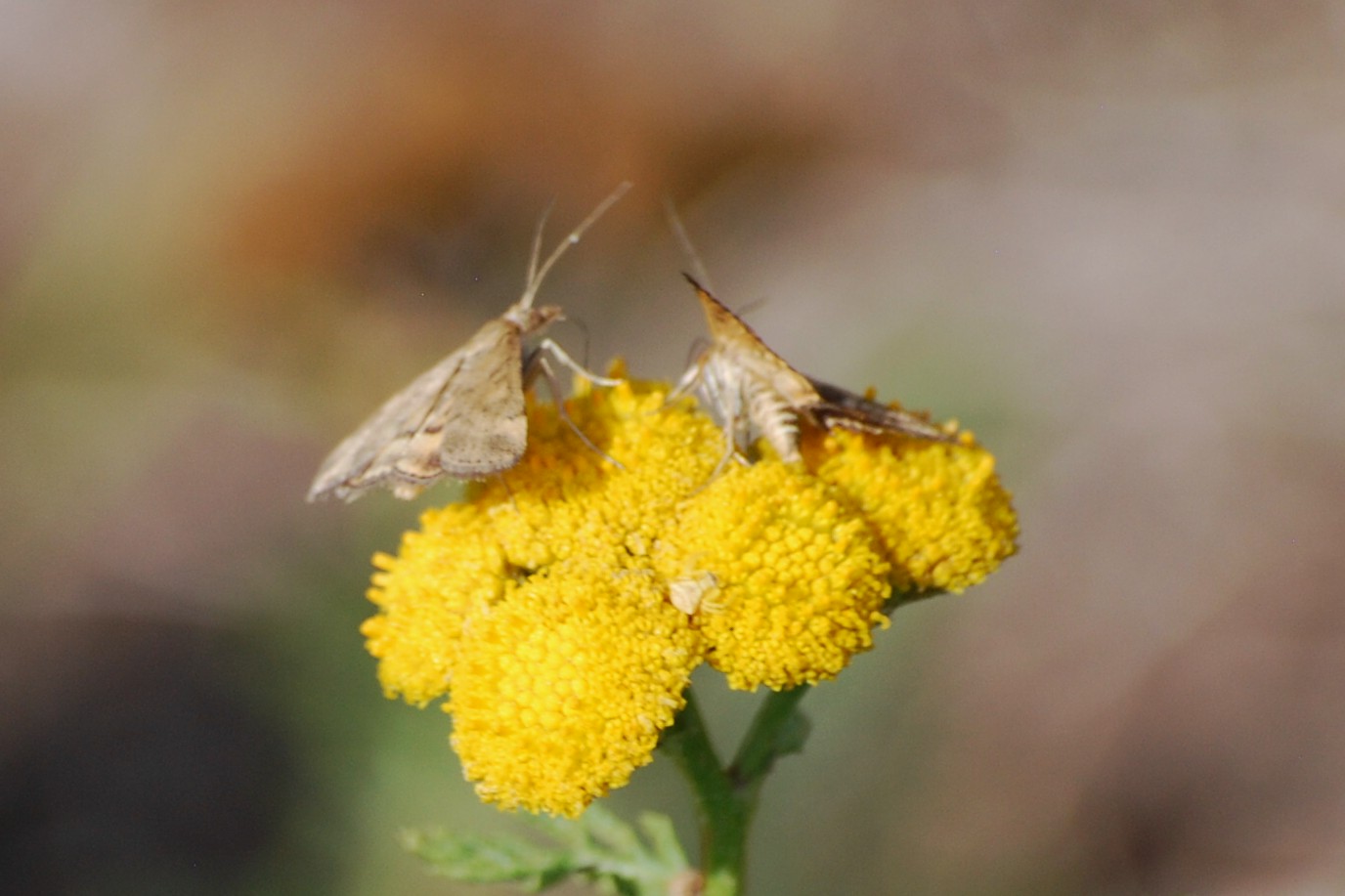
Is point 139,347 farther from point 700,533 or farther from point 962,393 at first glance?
point 700,533

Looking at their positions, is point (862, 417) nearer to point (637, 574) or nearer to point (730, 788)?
point (637, 574)

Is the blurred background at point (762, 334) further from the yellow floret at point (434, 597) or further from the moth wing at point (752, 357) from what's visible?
the moth wing at point (752, 357)

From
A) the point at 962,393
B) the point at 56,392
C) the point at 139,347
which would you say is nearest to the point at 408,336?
the point at 139,347

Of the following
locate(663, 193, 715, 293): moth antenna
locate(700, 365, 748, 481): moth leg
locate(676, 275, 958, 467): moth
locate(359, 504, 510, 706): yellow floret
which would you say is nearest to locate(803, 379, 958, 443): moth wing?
locate(676, 275, 958, 467): moth

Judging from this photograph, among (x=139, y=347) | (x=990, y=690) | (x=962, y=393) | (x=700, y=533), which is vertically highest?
(x=139, y=347)

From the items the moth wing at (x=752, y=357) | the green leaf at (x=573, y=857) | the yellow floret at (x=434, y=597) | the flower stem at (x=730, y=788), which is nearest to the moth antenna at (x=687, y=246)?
the moth wing at (x=752, y=357)
